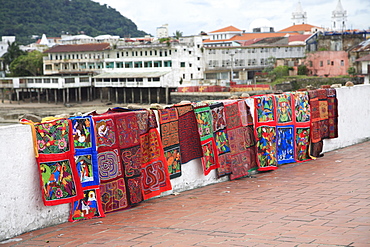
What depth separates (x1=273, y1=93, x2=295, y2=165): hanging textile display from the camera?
8.37 meters

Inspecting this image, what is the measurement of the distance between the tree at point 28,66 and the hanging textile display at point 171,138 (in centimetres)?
6177

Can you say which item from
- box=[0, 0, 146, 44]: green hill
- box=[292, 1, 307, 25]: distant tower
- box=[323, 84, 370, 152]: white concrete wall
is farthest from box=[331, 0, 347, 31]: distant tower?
box=[323, 84, 370, 152]: white concrete wall

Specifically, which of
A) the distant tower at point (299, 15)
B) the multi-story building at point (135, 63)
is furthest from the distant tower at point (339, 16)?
the multi-story building at point (135, 63)

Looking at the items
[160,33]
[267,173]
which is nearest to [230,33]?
[160,33]

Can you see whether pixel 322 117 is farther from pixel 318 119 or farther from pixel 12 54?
pixel 12 54

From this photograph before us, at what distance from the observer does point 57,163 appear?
543 centimetres

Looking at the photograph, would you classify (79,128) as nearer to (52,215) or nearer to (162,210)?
(52,215)

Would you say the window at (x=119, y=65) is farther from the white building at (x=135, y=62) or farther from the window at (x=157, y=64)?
the window at (x=157, y=64)

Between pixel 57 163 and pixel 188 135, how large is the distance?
2173 millimetres

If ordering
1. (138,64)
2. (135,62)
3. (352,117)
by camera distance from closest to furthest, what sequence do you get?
(352,117) → (138,64) → (135,62)

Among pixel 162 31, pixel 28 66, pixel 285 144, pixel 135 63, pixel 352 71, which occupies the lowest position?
pixel 285 144

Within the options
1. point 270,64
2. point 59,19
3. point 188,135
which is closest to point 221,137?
point 188,135

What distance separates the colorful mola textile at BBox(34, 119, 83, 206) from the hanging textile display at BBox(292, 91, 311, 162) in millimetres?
4394

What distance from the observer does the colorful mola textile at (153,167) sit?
6.46 m
